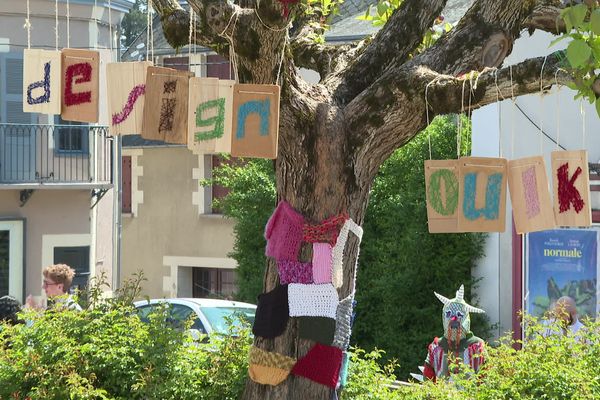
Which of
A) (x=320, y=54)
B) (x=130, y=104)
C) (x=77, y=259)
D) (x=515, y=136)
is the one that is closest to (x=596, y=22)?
(x=130, y=104)

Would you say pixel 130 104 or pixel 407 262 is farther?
pixel 407 262

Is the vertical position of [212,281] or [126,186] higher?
[126,186]

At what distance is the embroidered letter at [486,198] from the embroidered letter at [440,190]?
8 centimetres

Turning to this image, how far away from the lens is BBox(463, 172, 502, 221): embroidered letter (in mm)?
6723

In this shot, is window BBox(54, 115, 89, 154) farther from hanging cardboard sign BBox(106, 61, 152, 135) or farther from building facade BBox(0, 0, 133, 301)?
hanging cardboard sign BBox(106, 61, 152, 135)

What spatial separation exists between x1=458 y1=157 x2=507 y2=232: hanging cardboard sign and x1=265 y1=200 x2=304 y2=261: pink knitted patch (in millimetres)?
936

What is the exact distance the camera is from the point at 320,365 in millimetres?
7086

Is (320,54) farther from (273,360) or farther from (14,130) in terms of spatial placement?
(14,130)

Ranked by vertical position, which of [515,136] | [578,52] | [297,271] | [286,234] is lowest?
[297,271]

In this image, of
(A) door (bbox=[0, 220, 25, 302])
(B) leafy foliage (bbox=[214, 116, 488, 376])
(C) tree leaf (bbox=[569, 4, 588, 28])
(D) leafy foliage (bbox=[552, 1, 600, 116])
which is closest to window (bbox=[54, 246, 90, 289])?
(A) door (bbox=[0, 220, 25, 302])

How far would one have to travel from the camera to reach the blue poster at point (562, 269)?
13367mm

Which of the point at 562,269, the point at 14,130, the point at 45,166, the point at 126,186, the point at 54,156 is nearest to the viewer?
the point at 562,269

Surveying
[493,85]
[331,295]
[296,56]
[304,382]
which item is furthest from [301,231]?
[296,56]

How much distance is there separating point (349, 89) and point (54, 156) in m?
13.7
